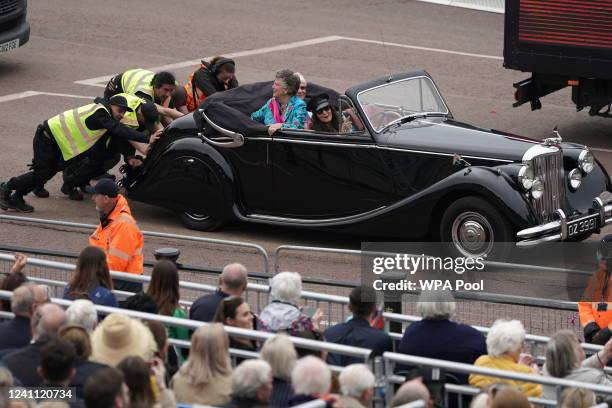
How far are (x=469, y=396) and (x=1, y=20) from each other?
528 inches

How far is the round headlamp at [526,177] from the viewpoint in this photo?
42.3 feet

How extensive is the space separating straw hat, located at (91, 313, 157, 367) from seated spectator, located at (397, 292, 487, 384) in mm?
1747

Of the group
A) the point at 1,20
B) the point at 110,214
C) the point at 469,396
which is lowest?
the point at 469,396

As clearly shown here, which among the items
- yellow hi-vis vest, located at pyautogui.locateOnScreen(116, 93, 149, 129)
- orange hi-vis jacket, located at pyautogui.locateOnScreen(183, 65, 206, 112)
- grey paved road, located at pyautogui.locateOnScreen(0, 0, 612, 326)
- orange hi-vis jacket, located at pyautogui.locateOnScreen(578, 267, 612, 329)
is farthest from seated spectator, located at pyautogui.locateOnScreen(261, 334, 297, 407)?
orange hi-vis jacket, located at pyautogui.locateOnScreen(183, 65, 206, 112)

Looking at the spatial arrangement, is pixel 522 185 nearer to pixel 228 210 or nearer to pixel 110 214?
pixel 228 210

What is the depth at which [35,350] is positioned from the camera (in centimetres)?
793

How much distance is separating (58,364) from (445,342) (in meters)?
2.57

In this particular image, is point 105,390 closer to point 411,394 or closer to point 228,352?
point 228,352

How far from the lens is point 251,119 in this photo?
14.0 metres

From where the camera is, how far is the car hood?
13.3 m

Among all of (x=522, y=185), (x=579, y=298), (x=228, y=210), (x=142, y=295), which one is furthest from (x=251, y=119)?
(x=142, y=295)

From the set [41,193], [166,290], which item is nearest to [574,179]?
[166,290]

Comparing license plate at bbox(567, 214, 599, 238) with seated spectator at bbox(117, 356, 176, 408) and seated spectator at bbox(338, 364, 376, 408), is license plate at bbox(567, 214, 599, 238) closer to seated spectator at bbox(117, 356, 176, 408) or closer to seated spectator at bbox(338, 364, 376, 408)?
seated spectator at bbox(338, 364, 376, 408)

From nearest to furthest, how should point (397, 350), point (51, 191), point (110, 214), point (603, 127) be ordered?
point (397, 350), point (110, 214), point (51, 191), point (603, 127)
